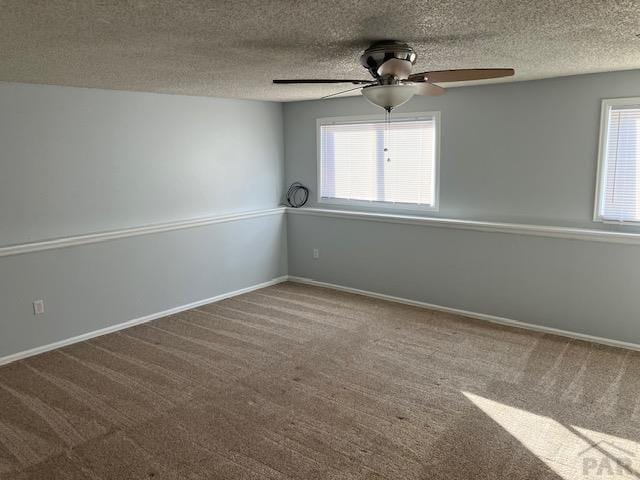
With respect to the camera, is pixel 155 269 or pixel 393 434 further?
pixel 155 269

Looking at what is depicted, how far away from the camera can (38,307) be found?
4090 mm

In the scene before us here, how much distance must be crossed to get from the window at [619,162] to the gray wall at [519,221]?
7 cm

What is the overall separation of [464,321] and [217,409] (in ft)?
8.61

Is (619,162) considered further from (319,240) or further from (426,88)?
(319,240)

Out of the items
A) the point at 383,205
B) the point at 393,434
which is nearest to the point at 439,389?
the point at 393,434

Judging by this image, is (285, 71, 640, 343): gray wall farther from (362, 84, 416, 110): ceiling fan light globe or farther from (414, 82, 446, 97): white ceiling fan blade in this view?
(362, 84, 416, 110): ceiling fan light globe

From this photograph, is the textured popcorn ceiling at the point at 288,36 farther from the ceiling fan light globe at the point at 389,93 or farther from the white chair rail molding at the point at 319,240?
the ceiling fan light globe at the point at 389,93

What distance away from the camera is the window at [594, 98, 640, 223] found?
400cm

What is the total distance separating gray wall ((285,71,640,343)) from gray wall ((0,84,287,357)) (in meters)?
1.35

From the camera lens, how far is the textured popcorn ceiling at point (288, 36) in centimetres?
204

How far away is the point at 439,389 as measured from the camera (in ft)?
11.3

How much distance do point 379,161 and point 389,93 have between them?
9.36ft

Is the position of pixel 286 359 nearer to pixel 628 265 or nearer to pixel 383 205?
pixel 383 205

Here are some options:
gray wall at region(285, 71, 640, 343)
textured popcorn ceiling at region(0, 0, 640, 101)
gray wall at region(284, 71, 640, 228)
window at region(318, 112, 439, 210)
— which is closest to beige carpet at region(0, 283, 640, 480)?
gray wall at region(285, 71, 640, 343)
